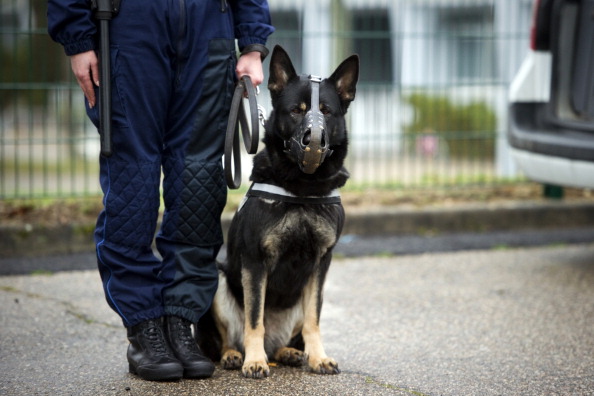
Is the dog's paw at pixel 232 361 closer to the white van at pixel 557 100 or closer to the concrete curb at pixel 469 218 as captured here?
the white van at pixel 557 100

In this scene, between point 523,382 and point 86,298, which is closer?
point 523,382

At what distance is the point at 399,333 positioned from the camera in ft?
13.3

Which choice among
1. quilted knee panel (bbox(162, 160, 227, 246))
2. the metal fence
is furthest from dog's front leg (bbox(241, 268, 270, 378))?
the metal fence

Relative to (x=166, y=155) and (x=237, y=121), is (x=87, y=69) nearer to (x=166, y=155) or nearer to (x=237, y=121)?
(x=166, y=155)

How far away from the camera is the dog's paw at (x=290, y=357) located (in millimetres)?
3502

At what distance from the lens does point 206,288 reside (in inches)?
135

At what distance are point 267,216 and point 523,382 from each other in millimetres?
1187

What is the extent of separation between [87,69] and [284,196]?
0.90 m

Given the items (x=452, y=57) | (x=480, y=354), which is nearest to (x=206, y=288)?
(x=480, y=354)

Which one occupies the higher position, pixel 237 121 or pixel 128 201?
pixel 237 121

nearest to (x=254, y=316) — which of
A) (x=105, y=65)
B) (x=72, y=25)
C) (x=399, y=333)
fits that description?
(x=399, y=333)

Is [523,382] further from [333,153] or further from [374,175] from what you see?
[374,175]

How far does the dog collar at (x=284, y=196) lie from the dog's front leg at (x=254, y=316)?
30cm

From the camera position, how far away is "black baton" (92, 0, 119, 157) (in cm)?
312
